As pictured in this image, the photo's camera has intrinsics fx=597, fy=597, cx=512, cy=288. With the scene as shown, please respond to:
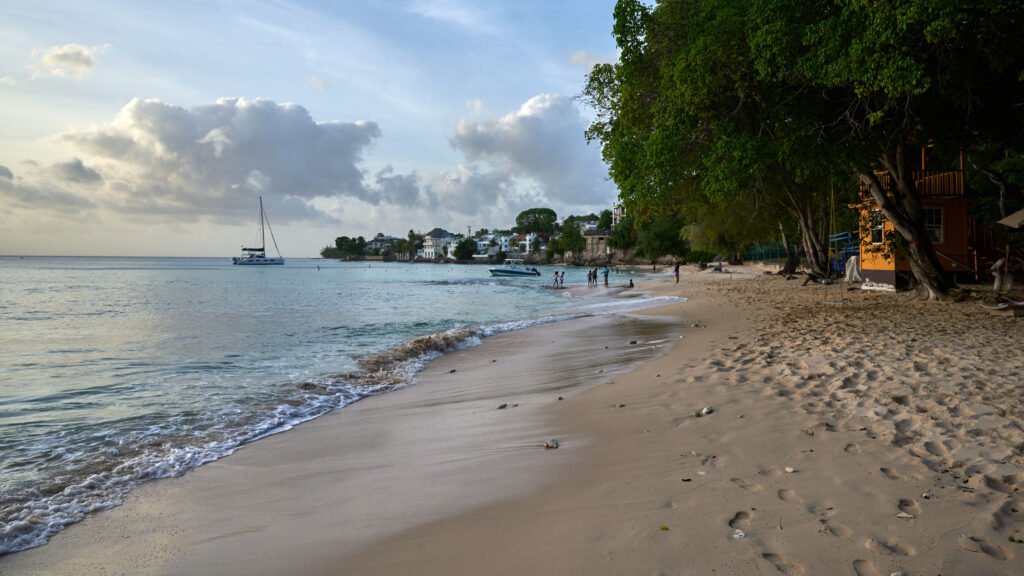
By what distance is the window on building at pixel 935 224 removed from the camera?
22.4 metres

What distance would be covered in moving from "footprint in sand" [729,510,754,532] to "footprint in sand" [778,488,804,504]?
0.37 metres

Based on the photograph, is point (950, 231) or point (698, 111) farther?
point (950, 231)

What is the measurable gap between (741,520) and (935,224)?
23.9 metres

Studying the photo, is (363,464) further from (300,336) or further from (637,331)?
(300,336)

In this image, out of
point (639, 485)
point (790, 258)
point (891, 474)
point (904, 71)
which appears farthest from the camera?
point (790, 258)

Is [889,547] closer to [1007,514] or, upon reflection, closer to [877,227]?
[1007,514]

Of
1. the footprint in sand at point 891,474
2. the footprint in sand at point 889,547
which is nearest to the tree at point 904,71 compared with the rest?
the footprint in sand at point 891,474

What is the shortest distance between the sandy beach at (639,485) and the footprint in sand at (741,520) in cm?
2

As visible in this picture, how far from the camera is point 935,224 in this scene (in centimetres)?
2244

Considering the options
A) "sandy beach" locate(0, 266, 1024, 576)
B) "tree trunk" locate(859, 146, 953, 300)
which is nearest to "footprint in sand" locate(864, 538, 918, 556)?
"sandy beach" locate(0, 266, 1024, 576)

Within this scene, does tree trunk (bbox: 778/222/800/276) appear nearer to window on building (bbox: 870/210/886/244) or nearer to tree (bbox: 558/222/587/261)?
window on building (bbox: 870/210/886/244)

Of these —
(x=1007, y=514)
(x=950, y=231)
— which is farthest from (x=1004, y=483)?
(x=950, y=231)

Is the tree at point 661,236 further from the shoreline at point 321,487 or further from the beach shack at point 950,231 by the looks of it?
the shoreline at point 321,487

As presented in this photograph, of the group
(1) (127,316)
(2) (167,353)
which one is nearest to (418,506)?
(2) (167,353)
